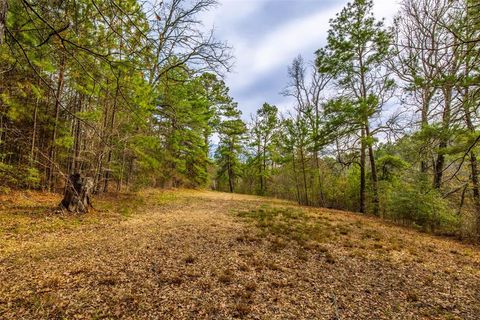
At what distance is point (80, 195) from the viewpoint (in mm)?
6102

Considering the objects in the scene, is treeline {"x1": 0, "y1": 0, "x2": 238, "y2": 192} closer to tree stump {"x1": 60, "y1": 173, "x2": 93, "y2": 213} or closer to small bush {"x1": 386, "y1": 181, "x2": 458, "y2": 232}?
tree stump {"x1": 60, "y1": 173, "x2": 93, "y2": 213}

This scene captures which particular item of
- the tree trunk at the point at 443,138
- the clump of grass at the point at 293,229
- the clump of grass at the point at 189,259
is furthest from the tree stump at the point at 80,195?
the tree trunk at the point at 443,138

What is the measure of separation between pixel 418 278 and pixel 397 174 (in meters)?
8.72

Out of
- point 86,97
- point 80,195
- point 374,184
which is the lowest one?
point 80,195

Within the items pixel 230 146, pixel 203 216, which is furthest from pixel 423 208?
pixel 230 146

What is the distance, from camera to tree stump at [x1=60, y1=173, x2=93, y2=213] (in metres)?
5.96

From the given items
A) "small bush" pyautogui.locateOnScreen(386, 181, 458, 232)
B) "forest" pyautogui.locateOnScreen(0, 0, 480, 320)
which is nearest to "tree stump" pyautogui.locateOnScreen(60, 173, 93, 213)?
"forest" pyautogui.locateOnScreen(0, 0, 480, 320)

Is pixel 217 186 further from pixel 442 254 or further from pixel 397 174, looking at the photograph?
pixel 442 254

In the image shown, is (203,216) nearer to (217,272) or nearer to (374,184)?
(217,272)

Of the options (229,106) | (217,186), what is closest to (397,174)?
(229,106)

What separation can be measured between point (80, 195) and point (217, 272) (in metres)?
4.98

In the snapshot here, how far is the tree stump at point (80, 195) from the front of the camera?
596 cm

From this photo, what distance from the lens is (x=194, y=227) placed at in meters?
5.70

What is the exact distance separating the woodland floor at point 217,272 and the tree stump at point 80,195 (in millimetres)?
342
